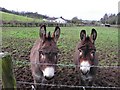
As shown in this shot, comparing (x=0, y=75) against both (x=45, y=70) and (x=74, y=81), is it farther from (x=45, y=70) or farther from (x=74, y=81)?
(x=74, y=81)

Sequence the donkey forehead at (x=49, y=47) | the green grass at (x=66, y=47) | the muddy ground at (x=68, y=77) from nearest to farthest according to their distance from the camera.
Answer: the donkey forehead at (x=49, y=47) → the muddy ground at (x=68, y=77) → the green grass at (x=66, y=47)

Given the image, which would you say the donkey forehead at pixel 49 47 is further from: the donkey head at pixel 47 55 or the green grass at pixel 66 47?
the green grass at pixel 66 47

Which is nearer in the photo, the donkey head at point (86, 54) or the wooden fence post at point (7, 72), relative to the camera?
the wooden fence post at point (7, 72)

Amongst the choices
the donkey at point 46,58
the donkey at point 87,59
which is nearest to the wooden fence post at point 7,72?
the donkey at point 46,58

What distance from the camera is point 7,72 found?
9.75 feet

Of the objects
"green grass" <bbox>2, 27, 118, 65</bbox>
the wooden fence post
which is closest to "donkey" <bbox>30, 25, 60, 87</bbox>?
the wooden fence post

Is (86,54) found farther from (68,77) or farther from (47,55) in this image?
(68,77)

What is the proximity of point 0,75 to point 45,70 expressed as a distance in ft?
5.46

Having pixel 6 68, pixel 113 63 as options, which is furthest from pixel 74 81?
pixel 6 68

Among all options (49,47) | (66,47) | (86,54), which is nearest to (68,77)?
(86,54)

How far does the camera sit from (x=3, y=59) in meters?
2.89

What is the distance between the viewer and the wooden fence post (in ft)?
A: 9.58

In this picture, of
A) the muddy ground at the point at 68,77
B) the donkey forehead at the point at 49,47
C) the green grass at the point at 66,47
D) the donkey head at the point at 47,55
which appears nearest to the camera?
the donkey head at the point at 47,55

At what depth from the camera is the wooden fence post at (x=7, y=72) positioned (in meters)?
2.92
